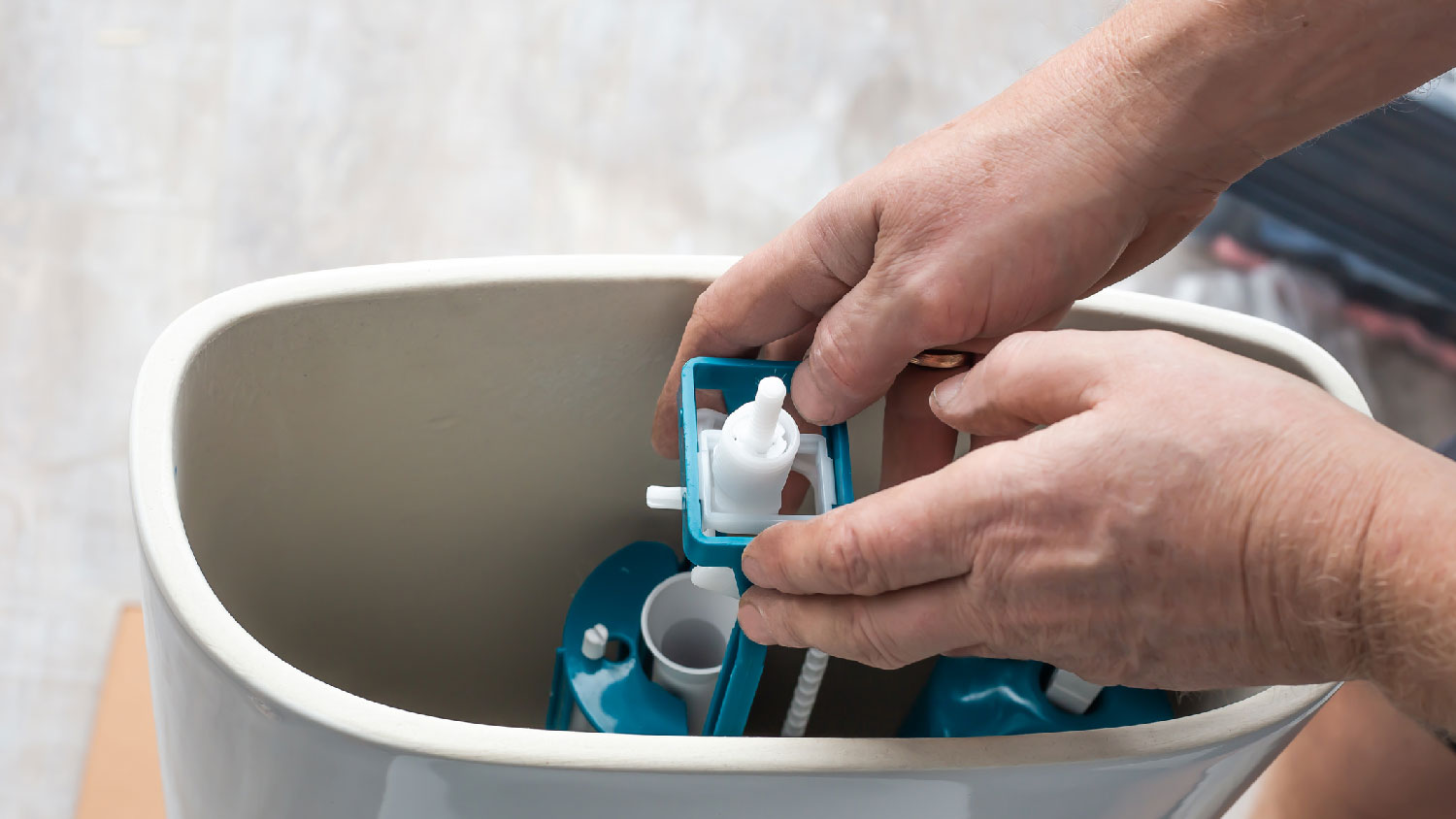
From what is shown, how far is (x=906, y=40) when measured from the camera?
1544mm

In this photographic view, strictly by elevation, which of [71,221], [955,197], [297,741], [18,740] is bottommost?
[18,740]

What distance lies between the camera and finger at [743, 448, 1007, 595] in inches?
18.1

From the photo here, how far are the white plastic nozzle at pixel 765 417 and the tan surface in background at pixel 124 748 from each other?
0.70 metres

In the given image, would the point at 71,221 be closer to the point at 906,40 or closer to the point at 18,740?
the point at 18,740

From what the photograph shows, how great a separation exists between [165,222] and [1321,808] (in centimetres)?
125

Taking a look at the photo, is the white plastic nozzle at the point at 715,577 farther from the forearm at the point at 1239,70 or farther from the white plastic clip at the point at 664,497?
the forearm at the point at 1239,70

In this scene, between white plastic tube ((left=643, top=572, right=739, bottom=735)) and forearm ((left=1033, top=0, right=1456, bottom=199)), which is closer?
forearm ((left=1033, top=0, right=1456, bottom=199))

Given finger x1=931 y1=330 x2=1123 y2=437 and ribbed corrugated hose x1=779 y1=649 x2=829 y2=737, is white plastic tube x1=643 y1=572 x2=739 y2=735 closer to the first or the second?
ribbed corrugated hose x1=779 y1=649 x2=829 y2=737

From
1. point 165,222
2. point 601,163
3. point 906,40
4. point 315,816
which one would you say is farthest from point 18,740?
point 906,40

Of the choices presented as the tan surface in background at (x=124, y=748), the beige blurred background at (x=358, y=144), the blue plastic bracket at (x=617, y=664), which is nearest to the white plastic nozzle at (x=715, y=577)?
the blue plastic bracket at (x=617, y=664)

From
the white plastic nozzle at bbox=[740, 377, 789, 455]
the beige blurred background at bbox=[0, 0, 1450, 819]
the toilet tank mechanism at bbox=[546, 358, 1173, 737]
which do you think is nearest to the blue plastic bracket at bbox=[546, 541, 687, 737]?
the toilet tank mechanism at bbox=[546, 358, 1173, 737]

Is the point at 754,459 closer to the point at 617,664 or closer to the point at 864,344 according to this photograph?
the point at 864,344

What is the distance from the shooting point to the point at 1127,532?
0.44m

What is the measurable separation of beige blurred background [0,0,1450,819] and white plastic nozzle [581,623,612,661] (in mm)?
626
